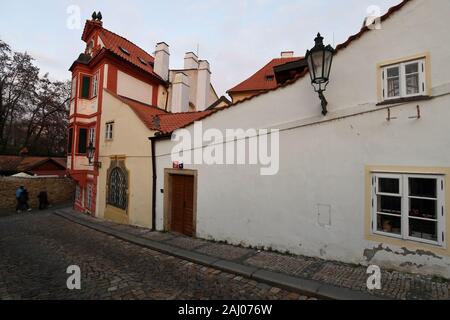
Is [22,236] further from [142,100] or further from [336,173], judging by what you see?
[336,173]

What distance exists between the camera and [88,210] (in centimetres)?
1464

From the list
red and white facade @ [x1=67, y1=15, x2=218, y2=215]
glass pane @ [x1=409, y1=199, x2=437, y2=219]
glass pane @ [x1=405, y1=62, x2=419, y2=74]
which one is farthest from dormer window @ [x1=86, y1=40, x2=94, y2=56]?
glass pane @ [x1=409, y1=199, x2=437, y2=219]

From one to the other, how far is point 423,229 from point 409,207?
471 mm

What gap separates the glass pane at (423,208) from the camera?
463cm

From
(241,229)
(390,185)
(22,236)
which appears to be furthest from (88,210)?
(390,185)

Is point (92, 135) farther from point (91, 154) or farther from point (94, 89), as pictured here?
point (94, 89)

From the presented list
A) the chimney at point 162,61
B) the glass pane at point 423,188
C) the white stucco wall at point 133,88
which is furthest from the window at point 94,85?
the glass pane at point 423,188

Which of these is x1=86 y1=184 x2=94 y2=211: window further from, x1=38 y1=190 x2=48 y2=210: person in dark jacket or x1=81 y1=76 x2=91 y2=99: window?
x1=38 y1=190 x2=48 y2=210: person in dark jacket

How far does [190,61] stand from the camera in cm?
2220

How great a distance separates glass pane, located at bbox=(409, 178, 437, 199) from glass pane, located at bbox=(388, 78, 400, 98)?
179 cm

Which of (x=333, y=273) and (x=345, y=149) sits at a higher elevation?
(x=345, y=149)

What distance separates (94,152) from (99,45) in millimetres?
6991

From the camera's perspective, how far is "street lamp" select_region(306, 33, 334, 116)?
5.19 m

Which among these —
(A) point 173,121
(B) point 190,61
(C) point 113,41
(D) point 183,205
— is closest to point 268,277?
(D) point 183,205
